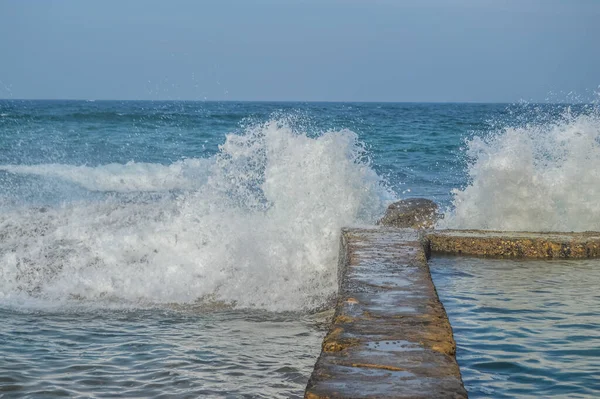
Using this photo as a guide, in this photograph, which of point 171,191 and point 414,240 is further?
point 171,191

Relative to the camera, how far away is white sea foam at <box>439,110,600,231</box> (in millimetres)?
7684

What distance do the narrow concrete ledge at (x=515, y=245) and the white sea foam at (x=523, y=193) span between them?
128 cm

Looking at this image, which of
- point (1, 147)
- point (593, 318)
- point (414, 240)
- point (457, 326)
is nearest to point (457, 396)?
point (457, 326)

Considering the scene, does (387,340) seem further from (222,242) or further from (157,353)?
(222,242)

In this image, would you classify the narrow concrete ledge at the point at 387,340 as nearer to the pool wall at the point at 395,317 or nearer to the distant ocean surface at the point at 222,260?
the pool wall at the point at 395,317

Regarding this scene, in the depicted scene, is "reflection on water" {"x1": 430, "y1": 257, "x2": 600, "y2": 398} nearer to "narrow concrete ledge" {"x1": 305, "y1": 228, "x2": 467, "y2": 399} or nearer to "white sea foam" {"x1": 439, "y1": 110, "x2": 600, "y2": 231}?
"narrow concrete ledge" {"x1": 305, "y1": 228, "x2": 467, "y2": 399}

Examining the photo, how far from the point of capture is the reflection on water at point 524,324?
3.49m

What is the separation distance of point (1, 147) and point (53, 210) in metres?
11.3

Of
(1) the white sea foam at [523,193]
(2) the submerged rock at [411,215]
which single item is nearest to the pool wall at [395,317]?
(1) the white sea foam at [523,193]

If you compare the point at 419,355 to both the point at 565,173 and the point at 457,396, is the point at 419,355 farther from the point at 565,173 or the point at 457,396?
the point at 565,173

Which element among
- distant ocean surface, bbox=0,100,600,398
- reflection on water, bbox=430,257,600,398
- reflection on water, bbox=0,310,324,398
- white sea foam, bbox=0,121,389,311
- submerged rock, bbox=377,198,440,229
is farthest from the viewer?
submerged rock, bbox=377,198,440,229

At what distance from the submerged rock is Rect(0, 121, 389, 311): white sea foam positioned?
0.19 metres

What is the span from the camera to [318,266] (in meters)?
6.41

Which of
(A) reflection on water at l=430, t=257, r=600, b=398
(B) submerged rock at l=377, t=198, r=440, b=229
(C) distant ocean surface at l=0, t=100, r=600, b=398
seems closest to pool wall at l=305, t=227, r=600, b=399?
(A) reflection on water at l=430, t=257, r=600, b=398
